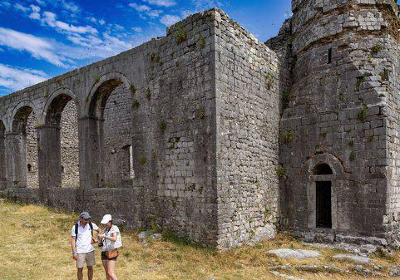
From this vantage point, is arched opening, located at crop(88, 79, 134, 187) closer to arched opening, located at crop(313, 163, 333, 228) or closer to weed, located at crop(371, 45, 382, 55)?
arched opening, located at crop(313, 163, 333, 228)

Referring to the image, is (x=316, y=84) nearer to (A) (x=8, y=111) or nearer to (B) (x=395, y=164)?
Answer: (B) (x=395, y=164)

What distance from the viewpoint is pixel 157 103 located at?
1021 centimetres

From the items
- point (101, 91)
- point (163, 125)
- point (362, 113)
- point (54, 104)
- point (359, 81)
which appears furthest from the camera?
point (54, 104)

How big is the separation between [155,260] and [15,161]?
11.5m

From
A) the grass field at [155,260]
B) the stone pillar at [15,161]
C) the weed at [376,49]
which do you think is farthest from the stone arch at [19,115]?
the weed at [376,49]

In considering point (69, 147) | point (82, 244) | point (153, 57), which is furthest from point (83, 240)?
point (69, 147)

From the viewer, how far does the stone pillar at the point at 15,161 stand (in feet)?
53.3

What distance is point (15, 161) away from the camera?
16250 millimetres

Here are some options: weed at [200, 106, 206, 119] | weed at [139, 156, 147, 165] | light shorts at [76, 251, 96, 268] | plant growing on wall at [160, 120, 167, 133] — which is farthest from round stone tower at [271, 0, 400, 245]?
light shorts at [76, 251, 96, 268]

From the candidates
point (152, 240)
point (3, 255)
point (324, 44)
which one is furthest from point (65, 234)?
point (324, 44)

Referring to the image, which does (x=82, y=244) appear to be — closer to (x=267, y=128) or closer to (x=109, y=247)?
(x=109, y=247)

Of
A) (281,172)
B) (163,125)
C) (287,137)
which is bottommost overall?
(281,172)

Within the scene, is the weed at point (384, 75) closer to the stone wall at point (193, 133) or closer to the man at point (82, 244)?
the stone wall at point (193, 133)

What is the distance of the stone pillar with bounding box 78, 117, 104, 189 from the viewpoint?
12.7 meters
